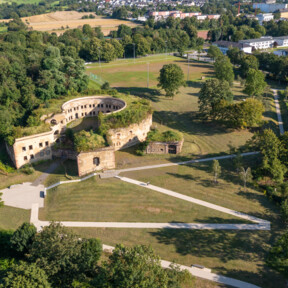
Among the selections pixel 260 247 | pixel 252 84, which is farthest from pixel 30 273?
pixel 252 84

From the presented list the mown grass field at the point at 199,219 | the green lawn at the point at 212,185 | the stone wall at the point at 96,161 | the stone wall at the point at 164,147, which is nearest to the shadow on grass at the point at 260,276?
the mown grass field at the point at 199,219

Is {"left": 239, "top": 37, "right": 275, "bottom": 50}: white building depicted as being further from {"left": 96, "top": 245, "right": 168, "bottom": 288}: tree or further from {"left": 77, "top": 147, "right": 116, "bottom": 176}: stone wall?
{"left": 96, "top": 245, "right": 168, "bottom": 288}: tree

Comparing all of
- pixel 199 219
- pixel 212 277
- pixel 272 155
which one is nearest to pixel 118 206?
pixel 199 219

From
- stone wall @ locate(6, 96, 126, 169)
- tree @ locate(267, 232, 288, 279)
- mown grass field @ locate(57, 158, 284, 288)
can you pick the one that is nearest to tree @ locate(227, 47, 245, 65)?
stone wall @ locate(6, 96, 126, 169)

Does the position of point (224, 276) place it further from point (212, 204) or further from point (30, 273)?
point (30, 273)

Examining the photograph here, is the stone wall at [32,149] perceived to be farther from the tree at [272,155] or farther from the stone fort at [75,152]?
the tree at [272,155]

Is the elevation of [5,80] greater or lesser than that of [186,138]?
greater
